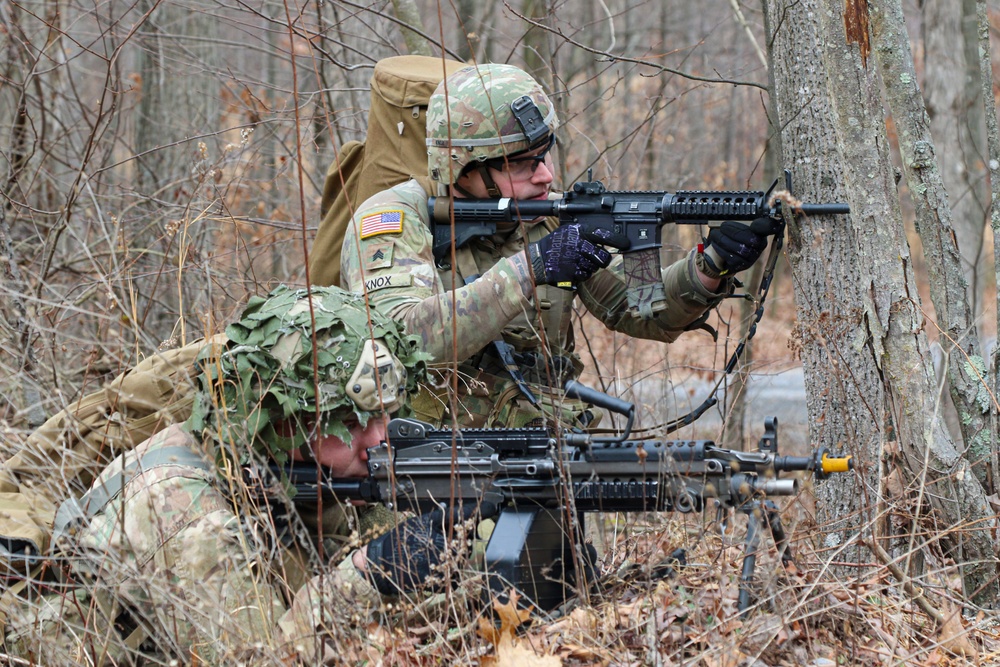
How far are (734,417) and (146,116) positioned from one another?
4734mm

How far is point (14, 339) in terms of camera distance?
389cm

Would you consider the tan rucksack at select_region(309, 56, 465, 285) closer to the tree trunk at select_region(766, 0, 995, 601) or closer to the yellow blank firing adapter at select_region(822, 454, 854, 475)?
the tree trunk at select_region(766, 0, 995, 601)

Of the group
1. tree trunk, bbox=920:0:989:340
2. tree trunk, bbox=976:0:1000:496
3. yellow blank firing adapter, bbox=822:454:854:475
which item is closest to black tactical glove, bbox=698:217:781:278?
tree trunk, bbox=976:0:1000:496

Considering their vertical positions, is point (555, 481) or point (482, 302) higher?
point (482, 302)

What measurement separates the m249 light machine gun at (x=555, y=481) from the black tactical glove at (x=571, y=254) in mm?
1264

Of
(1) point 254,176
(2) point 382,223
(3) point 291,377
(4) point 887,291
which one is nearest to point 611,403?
(3) point 291,377

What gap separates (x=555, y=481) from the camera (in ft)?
10.4

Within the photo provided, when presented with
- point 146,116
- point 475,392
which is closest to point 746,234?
point 475,392

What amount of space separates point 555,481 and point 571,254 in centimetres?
146

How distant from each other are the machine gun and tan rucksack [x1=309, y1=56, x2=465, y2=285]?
260mm

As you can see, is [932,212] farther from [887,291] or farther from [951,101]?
[951,101]

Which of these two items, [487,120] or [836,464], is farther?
[487,120]

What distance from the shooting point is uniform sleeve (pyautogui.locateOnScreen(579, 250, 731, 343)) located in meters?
4.57

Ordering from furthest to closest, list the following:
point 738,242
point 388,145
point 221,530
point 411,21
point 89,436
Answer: point 411,21 < point 388,145 < point 738,242 < point 89,436 < point 221,530
